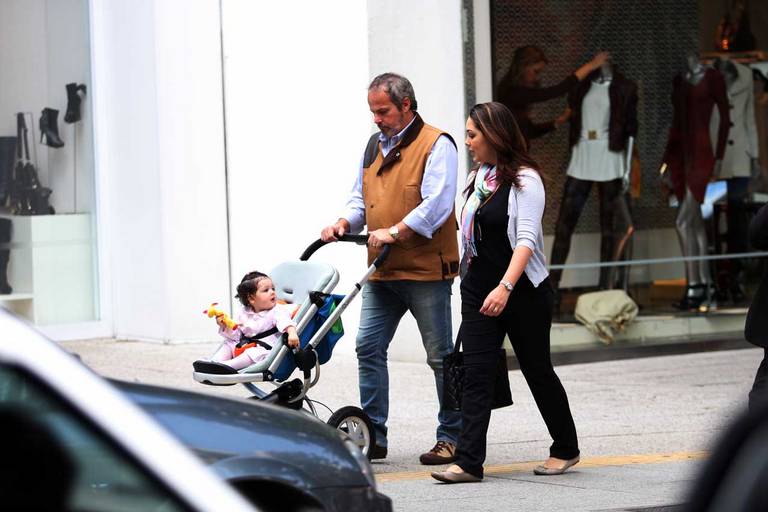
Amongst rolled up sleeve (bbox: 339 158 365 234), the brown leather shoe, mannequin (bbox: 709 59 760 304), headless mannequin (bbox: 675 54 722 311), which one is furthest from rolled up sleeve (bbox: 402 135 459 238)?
mannequin (bbox: 709 59 760 304)

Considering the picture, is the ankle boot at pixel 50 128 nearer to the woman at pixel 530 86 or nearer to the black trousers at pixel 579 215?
the woman at pixel 530 86

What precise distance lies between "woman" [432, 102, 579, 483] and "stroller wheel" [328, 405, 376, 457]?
52 cm

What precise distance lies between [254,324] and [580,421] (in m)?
2.84

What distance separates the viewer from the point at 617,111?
40.2 feet

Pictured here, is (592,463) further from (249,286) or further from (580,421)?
(249,286)

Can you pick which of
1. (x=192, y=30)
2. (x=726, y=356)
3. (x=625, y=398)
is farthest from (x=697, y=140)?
(x=192, y=30)

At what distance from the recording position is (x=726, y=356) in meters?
12.1

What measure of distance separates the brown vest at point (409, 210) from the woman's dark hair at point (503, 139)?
51 centimetres

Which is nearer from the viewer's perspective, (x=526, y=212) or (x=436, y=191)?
(x=526, y=212)

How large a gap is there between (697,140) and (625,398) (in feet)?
11.4

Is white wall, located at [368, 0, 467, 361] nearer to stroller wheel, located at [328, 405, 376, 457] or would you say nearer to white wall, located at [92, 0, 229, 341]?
white wall, located at [92, 0, 229, 341]

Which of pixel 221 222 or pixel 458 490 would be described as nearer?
pixel 458 490

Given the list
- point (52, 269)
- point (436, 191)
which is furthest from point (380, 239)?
point (52, 269)

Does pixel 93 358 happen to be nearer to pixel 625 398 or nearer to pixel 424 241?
pixel 625 398
